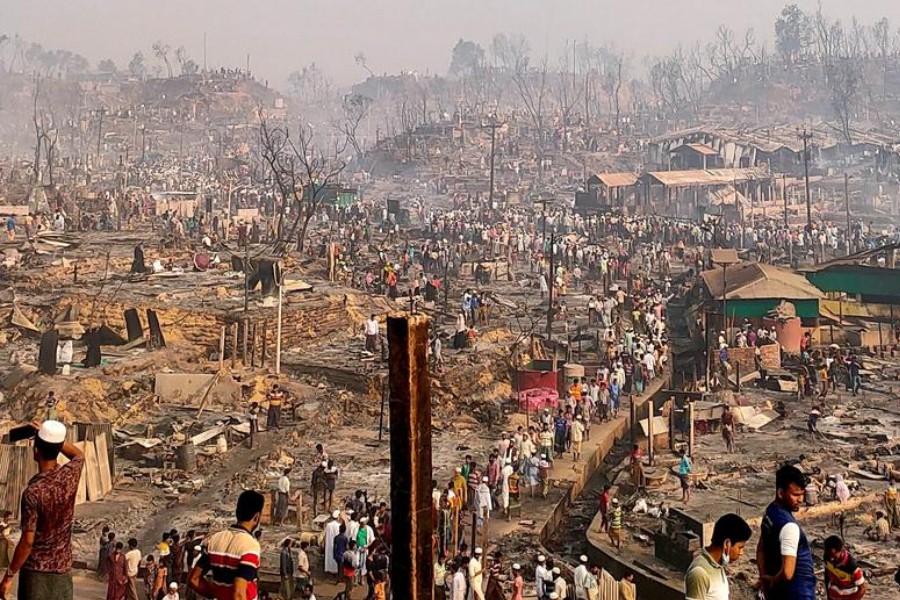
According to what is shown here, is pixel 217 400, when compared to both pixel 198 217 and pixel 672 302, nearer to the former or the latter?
pixel 672 302

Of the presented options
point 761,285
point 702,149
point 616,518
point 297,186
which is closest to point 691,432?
point 616,518

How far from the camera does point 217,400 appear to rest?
20047mm

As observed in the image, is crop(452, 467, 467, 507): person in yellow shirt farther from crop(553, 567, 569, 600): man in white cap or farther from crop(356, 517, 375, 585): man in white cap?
crop(553, 567, 569, 600): man in white cap

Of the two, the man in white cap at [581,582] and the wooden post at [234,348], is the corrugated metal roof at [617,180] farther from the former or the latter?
the man in white cap at [581,582]

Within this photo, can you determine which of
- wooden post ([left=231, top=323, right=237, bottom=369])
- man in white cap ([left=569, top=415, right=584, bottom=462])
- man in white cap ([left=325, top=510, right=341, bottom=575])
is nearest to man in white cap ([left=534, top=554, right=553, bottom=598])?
man in white cap ([left=325, top=510, right=341, bottom=575])

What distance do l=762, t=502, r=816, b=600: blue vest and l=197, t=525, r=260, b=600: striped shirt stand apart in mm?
2314

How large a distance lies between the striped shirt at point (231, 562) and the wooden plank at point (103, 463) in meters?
11.6

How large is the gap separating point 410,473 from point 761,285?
2448cm

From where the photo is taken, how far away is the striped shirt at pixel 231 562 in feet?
15.5

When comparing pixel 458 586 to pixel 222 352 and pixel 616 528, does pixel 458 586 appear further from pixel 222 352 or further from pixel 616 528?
pixel 222 352

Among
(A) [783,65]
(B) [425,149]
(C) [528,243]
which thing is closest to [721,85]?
(A) [783,65]

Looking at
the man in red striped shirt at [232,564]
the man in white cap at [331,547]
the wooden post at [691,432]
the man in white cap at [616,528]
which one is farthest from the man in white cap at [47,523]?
the wooden post at [691,432]

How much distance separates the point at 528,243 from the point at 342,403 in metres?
19.8

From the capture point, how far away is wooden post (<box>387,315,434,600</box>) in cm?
477
